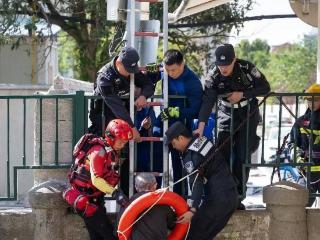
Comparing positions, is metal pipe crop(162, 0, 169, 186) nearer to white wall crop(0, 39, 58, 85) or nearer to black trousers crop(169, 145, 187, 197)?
black trousers crop(169, 145, 187, 197)

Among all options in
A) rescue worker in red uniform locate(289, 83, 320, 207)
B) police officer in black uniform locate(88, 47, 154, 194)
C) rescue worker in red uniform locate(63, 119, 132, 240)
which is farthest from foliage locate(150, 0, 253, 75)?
rescue worker in red uniform locate(63, 119, 132, 240)

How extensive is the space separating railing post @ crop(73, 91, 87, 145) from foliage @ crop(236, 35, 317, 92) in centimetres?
3867

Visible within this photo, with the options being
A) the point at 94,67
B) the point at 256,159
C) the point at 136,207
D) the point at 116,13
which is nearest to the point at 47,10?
the point at 94,67

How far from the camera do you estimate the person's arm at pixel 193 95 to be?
7168mm

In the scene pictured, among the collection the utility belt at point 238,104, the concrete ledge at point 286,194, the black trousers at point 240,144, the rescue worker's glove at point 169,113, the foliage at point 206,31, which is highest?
the foliage at point 206,31

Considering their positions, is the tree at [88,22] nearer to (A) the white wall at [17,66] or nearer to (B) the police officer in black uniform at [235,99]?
(A) the white wall at [17,66]

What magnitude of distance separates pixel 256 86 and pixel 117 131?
1456mm

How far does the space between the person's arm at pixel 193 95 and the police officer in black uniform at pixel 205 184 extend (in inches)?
17.7

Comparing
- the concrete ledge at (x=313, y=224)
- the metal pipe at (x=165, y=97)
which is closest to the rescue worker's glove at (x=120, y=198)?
the metal pipe at (x=165, y=97)

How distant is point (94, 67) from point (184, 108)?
26.5 ft

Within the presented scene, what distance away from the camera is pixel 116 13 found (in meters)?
7.27

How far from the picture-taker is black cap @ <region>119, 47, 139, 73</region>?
6742 mm

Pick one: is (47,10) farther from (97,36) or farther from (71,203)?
(71,203)

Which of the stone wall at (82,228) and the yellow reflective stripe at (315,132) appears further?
the yellow reflective stripe at (315,132)
